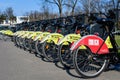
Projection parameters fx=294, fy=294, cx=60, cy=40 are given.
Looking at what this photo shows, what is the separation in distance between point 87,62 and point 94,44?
0.40m

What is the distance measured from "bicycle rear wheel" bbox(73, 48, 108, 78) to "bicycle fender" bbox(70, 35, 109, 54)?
0.10 m

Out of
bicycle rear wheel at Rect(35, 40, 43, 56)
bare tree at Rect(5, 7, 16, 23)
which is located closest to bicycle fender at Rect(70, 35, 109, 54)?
bicycle rear wheel at Rect(35, 40, 43, 56)

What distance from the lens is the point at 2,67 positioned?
7625mm

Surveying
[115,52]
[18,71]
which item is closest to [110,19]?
[115,52]

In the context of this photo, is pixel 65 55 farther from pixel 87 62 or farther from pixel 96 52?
pixel 96 52

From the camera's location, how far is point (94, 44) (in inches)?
239

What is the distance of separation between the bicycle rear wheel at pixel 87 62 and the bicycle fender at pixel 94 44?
3.8 inches

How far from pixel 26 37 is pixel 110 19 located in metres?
5.30

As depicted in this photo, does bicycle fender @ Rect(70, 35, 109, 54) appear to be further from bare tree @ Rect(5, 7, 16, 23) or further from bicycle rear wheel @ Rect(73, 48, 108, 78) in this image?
bare tree @ Rect(5, 7, 16, 23)

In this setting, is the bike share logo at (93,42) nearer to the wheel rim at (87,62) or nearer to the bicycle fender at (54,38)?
the wheel rim at (87,62)

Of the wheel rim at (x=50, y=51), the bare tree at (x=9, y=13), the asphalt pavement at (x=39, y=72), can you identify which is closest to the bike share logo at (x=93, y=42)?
the asphalt pavement at (x=39, y=72)

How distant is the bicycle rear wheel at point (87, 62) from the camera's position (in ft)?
19.5

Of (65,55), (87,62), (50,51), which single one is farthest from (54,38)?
(87,62)

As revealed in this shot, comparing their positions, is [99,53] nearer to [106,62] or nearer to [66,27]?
[106,62]
